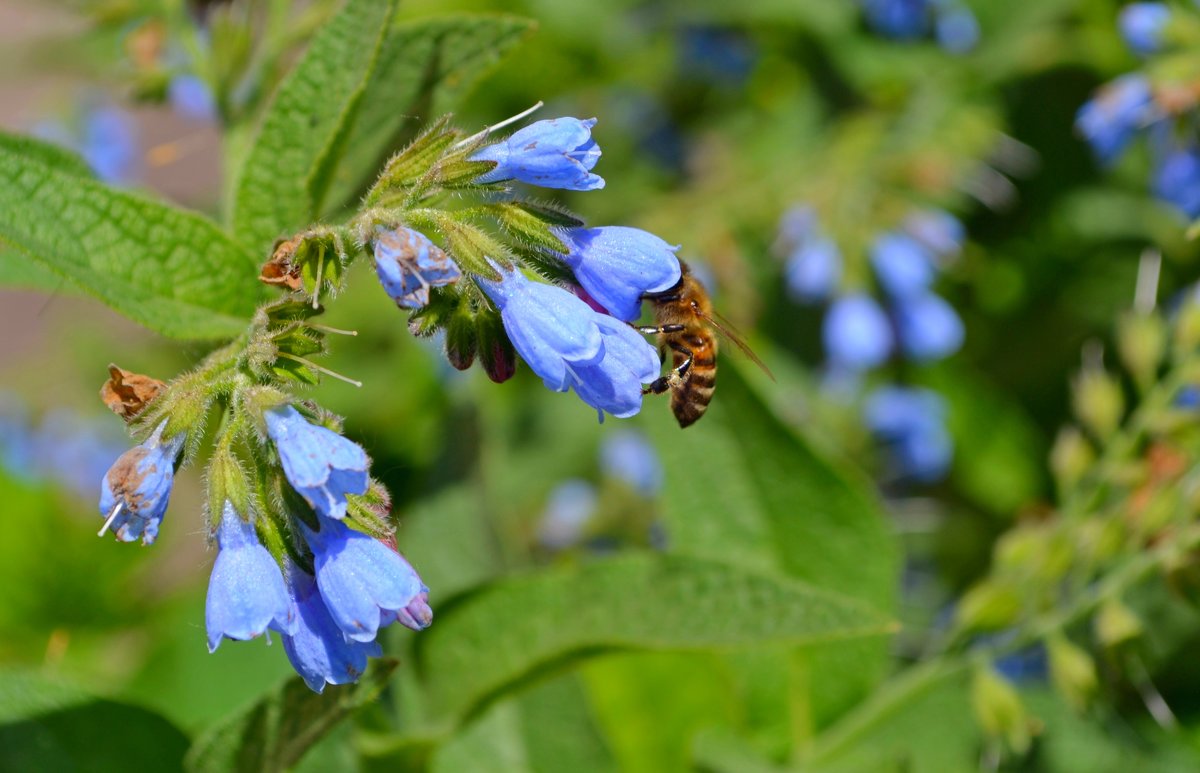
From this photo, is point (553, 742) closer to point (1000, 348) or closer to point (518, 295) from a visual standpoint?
point (518, 295)

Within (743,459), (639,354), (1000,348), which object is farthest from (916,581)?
(639,354)

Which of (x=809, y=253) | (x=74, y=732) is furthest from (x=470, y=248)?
(x=809, y=253)

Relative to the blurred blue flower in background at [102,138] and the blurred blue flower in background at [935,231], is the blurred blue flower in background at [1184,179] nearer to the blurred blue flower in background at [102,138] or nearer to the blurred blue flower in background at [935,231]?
the blurred blue flower in background at [935,231]

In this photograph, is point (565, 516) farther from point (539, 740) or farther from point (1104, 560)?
point (1104, 560)

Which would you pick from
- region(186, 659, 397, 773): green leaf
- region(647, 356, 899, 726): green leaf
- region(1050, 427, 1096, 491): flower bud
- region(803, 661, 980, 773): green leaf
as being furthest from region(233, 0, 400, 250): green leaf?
region(1050, 427, 1096, 491): flower bud

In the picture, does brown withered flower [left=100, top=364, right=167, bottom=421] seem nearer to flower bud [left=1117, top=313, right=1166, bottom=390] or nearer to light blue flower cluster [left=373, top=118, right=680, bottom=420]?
light blue flower cluster [left=373, top=118, right=680, bottom=420]

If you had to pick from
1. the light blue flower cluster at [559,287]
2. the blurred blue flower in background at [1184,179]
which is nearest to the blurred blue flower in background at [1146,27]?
the blurred blue flower in background at [1184,179]
